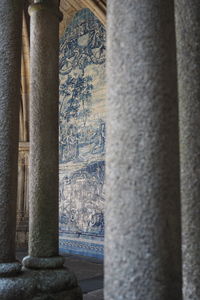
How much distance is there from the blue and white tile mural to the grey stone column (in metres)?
5.79

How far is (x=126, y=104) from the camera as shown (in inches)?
51.4

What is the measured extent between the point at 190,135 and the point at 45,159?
1.56 m

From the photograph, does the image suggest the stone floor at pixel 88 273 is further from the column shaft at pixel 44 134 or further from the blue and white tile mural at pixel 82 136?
the column shaft at pixel 44 134

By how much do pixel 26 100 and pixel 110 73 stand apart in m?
8.37

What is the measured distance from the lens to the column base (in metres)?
2.32

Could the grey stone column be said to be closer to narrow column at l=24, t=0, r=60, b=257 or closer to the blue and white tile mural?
narrow column at l=24, t=0, r=60, b=257

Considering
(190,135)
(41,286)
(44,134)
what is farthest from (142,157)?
(44,134)

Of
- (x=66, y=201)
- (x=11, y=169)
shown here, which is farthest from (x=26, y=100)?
(x=11, y=169)

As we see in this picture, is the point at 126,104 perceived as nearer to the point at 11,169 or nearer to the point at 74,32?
the point at 11,169

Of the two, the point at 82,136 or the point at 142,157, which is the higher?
the point at 82,136

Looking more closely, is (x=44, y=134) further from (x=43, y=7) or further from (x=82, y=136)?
(x=82, y=136)

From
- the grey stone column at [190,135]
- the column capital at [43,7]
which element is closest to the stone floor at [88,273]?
the grey stone column at [190,135]

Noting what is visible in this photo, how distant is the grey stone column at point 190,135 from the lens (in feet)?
5.09

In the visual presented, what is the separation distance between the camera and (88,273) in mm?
5449
